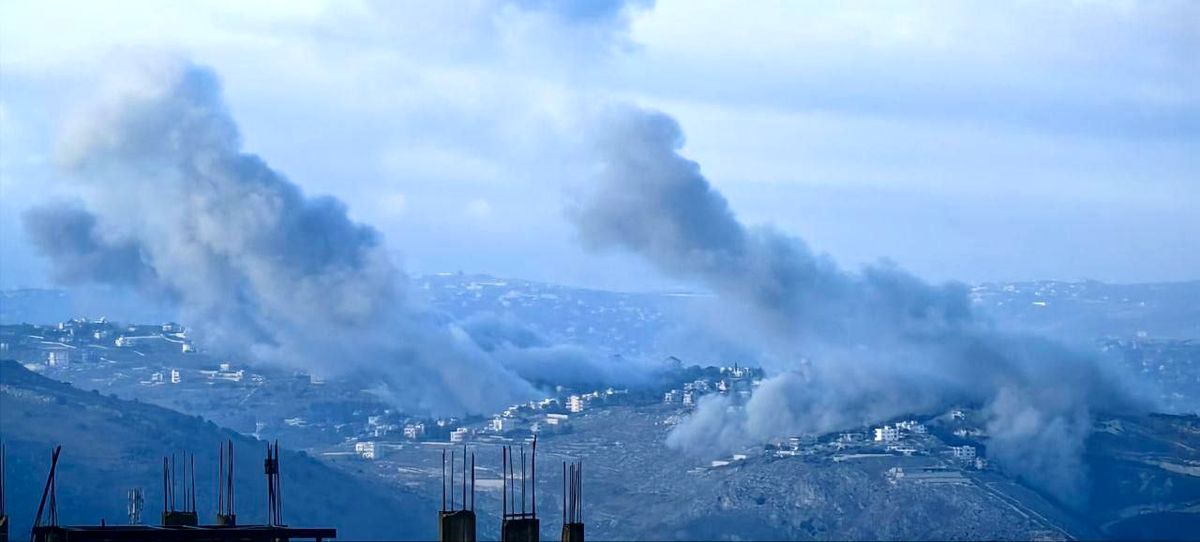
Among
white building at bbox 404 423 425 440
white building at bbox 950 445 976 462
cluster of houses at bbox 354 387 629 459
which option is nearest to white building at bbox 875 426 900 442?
white building at bbox 950 445 976 462

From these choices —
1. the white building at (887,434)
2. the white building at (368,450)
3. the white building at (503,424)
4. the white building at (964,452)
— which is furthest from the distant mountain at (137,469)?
the white building at (964,452)

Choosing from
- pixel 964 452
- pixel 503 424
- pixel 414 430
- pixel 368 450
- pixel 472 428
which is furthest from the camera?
pixel 503 424

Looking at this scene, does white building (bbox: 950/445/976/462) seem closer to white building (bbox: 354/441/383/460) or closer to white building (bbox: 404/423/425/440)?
white building (bbox: 354/441/383/460)

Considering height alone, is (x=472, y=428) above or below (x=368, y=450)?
above

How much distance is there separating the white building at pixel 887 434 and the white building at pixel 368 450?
39.2m

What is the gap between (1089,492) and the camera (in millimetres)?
166125

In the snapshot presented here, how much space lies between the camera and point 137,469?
485 feet

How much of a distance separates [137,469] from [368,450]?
36514mm

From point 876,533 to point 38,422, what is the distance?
185 feet

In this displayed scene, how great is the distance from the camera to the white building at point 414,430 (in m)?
192

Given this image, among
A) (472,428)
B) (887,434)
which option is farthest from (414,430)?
(887,434)

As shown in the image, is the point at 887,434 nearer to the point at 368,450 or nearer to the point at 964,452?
the point at 964,452

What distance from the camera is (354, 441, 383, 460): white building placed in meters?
179

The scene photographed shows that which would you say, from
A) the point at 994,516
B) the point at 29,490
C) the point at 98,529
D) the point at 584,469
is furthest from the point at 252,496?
the point at 98,529
